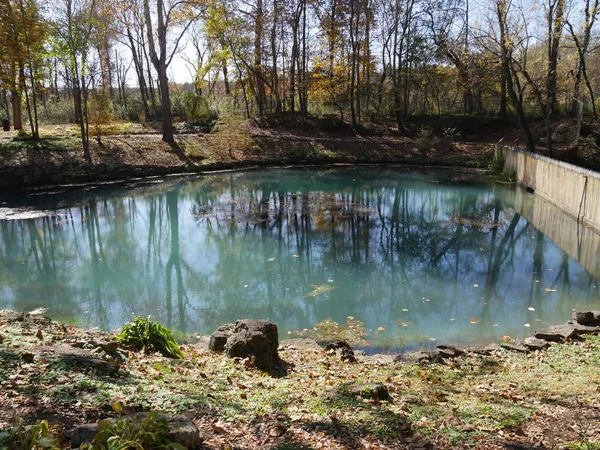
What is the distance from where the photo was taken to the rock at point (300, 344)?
26.0 feet

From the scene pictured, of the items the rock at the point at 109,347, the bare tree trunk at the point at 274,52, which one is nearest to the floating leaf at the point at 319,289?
the rock at the point at 109,347

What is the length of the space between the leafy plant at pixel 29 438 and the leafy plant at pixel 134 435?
0.69ft

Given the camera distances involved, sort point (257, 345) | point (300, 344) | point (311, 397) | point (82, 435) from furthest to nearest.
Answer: point (300, 344)
point (257, 345)
point (311, 397)
point (82, 435)

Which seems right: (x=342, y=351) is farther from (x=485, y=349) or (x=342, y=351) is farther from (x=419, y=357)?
(x=485, y=349)

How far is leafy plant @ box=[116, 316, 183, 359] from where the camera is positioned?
6.63m

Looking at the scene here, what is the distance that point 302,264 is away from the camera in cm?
1262

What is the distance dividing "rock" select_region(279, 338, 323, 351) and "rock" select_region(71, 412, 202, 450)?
4094mm

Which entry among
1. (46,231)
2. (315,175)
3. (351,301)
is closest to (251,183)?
(315,175)

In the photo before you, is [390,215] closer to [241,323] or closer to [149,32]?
[241,323]

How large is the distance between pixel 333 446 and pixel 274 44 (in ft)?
117

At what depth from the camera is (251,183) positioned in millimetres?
25938

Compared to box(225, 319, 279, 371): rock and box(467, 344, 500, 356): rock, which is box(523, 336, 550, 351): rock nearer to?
box(467, 344, 500, 356): rock

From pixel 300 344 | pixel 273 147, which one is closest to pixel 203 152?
pixel 273 147

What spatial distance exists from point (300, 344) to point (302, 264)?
15.0 ft
